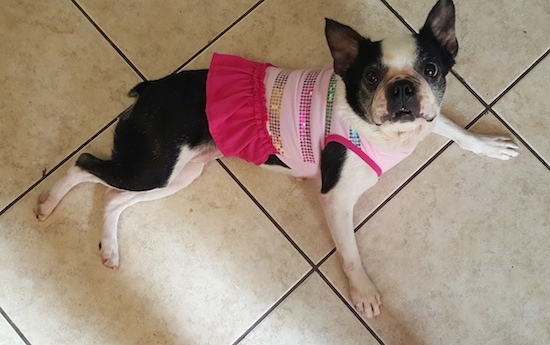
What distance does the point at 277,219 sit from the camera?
218 cm

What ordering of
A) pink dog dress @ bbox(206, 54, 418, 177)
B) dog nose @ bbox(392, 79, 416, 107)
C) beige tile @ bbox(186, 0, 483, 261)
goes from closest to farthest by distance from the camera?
dog nose @ bbox(392, 79, 416, 107) → pink dog dress @ bbox(206, 54, 418, 177) → beige tile @ bbox(186, 0, 483, 261)

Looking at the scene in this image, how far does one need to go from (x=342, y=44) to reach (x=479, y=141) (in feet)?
2.19

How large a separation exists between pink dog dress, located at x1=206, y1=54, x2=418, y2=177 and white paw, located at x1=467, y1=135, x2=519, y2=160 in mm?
374

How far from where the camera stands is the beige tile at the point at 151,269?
2.14m

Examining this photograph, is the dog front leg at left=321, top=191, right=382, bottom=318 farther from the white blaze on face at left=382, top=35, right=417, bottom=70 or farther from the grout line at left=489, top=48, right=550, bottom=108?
the grout line at left=489, top=48, right=550, bottom=108

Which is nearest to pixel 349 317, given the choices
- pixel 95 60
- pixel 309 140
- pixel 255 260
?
pixel 255 260

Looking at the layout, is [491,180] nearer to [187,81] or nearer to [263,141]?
[263,141]

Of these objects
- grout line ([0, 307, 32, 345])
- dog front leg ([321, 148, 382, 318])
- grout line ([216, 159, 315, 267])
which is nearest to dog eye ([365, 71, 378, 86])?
dog front leg ([321, 148, 382, 318])

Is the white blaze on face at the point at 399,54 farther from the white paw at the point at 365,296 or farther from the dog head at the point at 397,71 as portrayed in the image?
the white paw at the point at 365,296

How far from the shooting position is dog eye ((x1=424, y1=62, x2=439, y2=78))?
167cm

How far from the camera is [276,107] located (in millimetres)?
1851

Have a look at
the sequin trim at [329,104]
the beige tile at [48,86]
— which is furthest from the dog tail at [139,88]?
the sequin trim at [329,104]

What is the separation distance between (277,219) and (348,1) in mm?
817

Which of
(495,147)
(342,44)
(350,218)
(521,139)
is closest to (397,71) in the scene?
(342,44)
